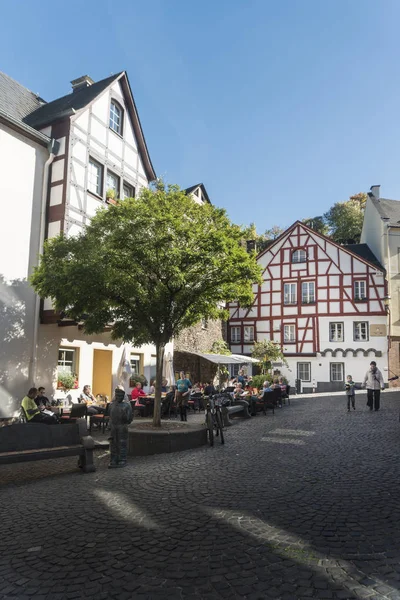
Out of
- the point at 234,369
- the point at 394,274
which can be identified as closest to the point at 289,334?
the point at 234,369

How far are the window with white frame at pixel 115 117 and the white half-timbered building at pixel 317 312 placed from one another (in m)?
20.7

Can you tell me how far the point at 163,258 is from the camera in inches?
404

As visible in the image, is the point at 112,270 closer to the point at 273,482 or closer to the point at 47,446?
the point at 47,446

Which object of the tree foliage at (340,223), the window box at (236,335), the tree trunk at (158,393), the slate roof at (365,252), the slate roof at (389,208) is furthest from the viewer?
the tree foliage at (340,223)

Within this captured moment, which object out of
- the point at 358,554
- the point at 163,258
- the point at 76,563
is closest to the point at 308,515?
the point at 358,554

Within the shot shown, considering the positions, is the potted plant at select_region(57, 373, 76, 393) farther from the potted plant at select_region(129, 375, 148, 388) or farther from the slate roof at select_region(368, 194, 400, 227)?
the slate roof at select_region(368, 194, 400, 227)

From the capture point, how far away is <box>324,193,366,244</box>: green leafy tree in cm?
5053

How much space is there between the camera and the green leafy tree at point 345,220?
50.5m

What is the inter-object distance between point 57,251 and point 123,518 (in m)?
7.47

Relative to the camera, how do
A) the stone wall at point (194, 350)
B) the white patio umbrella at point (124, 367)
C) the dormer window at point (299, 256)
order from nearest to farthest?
the white patio umbrella at point (124, 367) < the stone wall at point (194, 350) < the dormer window at point (299, 256)

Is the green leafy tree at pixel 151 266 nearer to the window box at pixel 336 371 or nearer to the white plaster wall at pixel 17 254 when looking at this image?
the white plaster wall at pixel 17 254

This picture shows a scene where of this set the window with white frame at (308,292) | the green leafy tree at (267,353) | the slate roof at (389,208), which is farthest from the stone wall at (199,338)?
the slate roof at (389,208)

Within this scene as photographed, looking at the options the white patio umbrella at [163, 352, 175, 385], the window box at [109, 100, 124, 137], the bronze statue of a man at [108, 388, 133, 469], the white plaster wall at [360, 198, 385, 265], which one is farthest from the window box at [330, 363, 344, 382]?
the bronze statue of a man at [108, 388, 133, 469]

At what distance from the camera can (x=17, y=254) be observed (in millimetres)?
14188
